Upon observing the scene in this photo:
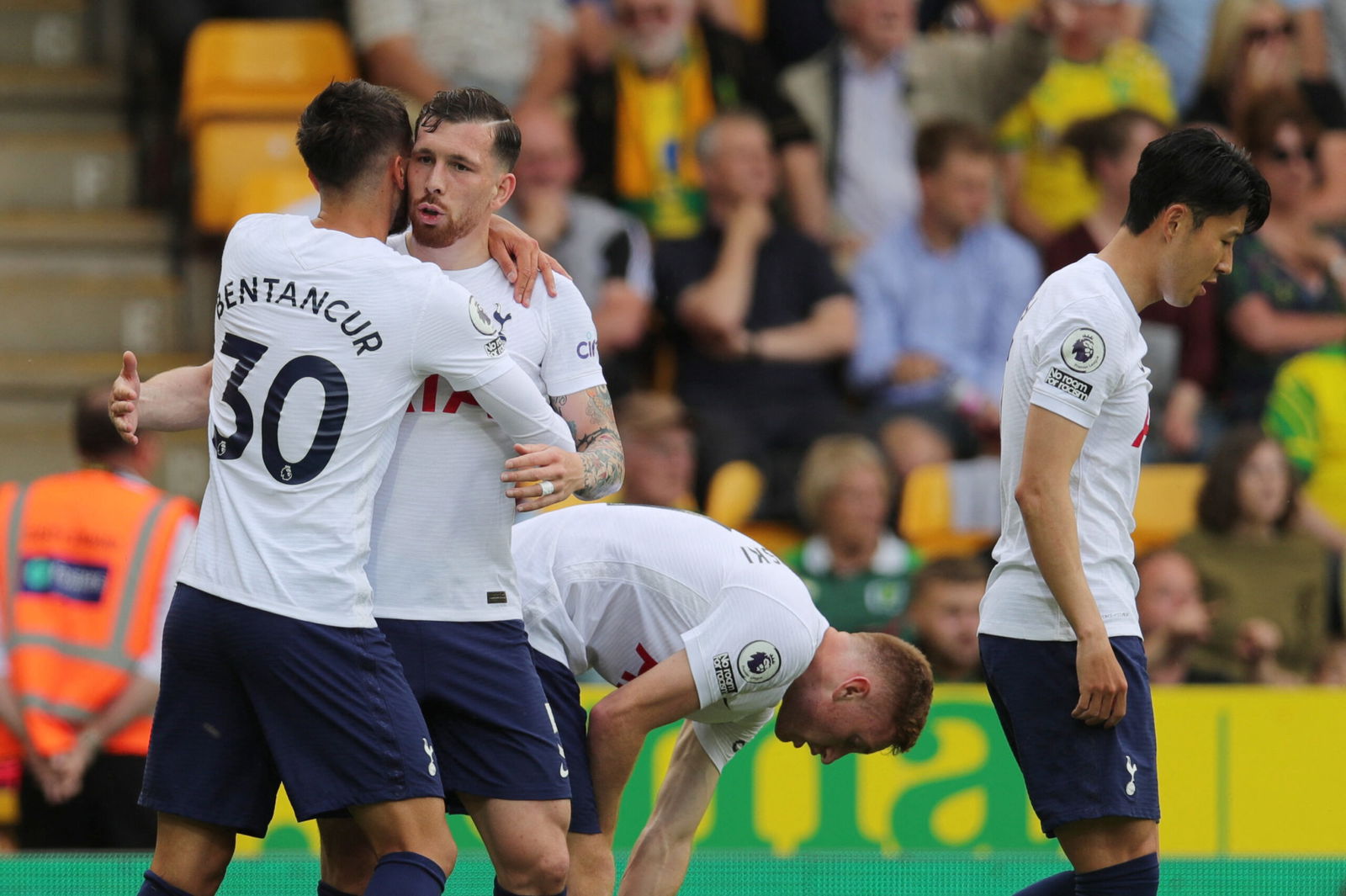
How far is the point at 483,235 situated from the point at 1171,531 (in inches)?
190

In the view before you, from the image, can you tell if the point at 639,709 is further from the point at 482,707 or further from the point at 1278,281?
the point at 1278,281

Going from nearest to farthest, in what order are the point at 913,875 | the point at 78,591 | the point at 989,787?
the point at 913,875 → the point at 78,591 → the point at 989,787

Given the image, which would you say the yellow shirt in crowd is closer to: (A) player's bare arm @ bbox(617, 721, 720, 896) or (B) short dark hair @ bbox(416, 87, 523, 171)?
(A) player's bare arm @ bbox(617, 721, 720, 896)

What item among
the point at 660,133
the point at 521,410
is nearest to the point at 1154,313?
the point at 660,133

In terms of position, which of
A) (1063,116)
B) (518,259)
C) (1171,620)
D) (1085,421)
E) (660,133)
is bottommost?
(1171,620)

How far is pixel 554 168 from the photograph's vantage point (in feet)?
26.4

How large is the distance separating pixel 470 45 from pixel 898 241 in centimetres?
225

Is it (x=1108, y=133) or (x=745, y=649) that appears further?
(x=1108, y=133)

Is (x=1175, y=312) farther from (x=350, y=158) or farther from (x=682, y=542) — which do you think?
(x=350, y=158)

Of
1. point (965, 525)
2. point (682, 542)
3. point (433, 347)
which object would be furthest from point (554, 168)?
point (433, 347)

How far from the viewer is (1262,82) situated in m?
9.20

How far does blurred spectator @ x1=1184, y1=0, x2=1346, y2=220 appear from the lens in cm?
923

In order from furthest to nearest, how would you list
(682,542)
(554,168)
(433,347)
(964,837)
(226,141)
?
(226,141) → (554,168) → (964,837) → (682,542) → (433,347)

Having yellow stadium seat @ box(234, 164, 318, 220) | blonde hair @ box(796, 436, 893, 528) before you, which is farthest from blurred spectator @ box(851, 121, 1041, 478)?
yellow stadium seat @ box(234, 164, 318, 220)
